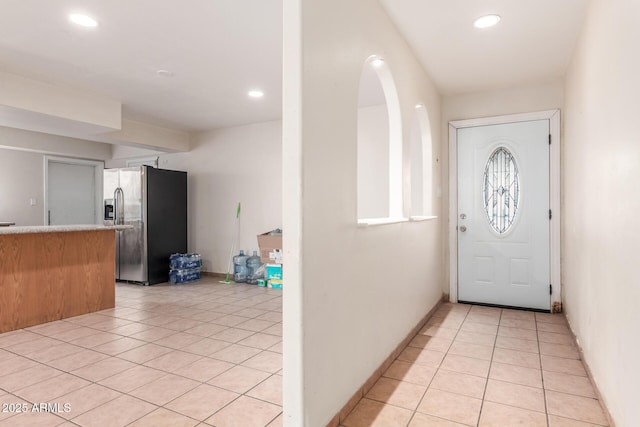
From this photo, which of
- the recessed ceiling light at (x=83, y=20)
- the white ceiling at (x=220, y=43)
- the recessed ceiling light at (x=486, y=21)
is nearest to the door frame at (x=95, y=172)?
the white ceiling at (x=220, y=43)

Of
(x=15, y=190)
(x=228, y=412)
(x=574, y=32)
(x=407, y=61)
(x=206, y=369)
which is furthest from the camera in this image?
(x=15, y=190)

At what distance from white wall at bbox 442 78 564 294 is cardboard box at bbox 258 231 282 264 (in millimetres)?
2356

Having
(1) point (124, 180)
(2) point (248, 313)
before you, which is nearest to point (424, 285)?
(2) point (248, 313)

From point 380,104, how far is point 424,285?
2.58 meters

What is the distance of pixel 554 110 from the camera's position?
3.96m

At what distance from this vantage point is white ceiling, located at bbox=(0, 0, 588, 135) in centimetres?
259

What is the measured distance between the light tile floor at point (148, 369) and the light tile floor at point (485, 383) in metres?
0.70

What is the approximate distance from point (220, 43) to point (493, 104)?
3.10m

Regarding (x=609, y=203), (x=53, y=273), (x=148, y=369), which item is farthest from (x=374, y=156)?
(x=53, y=273)

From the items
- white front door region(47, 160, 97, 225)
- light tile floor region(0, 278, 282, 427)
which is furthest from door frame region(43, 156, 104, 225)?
light tile floor region(0, 278, 282, 427)

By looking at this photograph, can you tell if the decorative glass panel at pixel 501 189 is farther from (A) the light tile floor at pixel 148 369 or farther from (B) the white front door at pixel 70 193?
(B) the white front door at pixel 70 193

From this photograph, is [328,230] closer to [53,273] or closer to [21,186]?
[53,273]

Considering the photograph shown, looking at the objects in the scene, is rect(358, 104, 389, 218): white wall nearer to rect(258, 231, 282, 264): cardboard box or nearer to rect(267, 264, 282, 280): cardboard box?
rect(258, 231, 282, 264): cardboard box

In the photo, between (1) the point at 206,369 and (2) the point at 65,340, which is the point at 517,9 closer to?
(1) the point at 206,369
